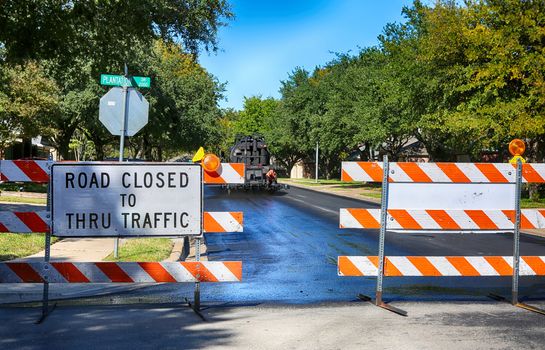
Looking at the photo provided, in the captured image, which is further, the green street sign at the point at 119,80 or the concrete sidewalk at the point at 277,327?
the green street sign at the point at 119,80

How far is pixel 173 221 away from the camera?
20.7ft

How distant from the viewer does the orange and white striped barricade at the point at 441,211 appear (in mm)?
6660

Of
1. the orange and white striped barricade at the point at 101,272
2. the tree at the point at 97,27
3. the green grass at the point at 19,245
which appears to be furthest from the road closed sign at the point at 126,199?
the tree at the point at 97,27

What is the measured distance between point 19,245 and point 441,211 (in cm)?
812

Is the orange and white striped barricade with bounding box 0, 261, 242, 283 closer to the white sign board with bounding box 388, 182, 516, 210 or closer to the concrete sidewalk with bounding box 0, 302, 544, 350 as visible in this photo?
the concrete sidewalk with bounding box 0, 302, 544, 350

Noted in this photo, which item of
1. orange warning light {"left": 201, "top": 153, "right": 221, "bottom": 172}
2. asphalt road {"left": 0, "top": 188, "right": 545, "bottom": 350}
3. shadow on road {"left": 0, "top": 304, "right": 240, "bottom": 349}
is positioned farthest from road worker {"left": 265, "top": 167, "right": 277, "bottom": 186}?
orange warning light {"left": 201, "top": 153, "right": 221, "bottom": 172}

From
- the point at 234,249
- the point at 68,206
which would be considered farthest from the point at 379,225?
the point at 234,249

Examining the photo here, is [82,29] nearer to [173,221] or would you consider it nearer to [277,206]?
[173,221]

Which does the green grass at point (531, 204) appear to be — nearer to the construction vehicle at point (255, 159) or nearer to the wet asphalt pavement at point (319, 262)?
the wet asphalt pavement at point (319, 262)

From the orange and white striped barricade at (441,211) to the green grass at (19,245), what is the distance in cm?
627

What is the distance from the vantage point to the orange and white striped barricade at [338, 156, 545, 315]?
21.9 feet

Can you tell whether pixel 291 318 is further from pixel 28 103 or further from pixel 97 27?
pixel 28 103

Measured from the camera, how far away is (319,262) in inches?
403

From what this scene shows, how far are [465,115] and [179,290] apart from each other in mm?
20667
